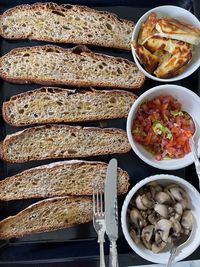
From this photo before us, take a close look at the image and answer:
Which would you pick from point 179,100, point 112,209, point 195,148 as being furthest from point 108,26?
point 112,209

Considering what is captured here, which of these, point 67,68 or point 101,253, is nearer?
point 101,253

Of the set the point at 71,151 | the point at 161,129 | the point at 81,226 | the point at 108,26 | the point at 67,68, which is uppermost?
the point at 108,26

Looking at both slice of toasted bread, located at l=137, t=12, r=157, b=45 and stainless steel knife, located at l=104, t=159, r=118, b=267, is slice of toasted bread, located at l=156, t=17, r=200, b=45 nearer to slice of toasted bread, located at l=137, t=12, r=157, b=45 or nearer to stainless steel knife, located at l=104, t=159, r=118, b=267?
slice of toasted bread, located at l=137, t=12, r=157, b=45

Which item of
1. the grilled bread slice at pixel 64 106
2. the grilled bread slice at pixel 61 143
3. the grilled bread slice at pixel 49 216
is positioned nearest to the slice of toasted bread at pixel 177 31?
the grilled bread slice at pixel 64 106

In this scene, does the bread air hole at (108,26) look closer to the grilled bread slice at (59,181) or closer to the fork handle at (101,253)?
the grilled bread slice at (59,181)

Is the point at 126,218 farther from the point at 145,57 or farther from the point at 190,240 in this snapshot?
the point at 145,57

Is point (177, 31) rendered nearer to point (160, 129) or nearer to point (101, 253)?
point (160, 129)
